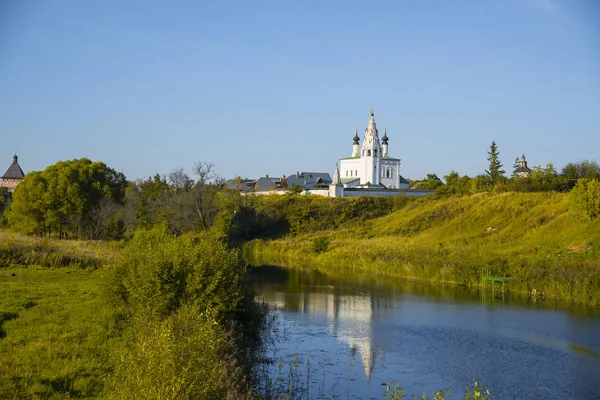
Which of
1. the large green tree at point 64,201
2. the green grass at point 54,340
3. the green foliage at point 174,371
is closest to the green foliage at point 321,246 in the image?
the large green tree at point 64,201

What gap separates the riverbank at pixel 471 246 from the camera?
107 ft

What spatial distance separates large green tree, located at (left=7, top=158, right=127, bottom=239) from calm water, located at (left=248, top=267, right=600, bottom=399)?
26236mm

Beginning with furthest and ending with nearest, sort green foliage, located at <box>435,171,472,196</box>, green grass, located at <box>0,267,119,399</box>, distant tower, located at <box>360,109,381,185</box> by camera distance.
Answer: distant tower, located at <box>360,109,381,185</box>, green foliage, located at <box>435,171,472,196</box>, green grass, located at <box>0,267,119,399</box>

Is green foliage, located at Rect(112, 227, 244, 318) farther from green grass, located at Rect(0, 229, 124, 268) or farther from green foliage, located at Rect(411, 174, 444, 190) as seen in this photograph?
green foliage, located at Rect(411, 174, 444, 190)

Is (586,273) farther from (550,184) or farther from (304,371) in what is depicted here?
(550,184)

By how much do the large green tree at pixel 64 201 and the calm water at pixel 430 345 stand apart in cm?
2624

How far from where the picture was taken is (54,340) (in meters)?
15.0

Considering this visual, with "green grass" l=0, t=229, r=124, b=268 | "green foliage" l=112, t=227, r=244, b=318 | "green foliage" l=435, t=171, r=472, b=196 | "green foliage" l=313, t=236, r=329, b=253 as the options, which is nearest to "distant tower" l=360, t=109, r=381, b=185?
"green foliage" l=435, t=171, r=472, b=196

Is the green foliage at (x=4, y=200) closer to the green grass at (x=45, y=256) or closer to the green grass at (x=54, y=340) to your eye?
the green grass at (x=45, y=256)

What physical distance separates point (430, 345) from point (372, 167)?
9364cm

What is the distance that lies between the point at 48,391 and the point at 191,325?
2723 millimetres

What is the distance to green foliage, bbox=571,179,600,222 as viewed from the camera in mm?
41938

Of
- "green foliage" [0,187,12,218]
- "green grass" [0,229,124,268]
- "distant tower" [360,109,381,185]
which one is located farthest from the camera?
"distant tower" [360,109,381,185]

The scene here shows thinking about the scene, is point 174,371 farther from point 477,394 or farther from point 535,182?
point 535,182
